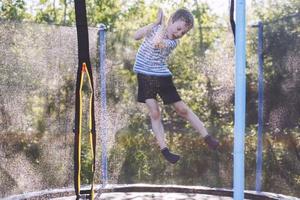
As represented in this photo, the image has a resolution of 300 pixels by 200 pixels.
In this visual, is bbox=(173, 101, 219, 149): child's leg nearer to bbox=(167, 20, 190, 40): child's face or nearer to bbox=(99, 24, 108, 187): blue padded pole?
bbox=(167, 20, 190, 40): child's face

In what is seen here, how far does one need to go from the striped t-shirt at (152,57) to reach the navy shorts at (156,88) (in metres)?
0.03

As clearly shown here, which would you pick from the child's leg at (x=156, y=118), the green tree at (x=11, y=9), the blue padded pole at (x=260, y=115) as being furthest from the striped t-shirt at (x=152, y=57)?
the green tree at (x=11, y=9)

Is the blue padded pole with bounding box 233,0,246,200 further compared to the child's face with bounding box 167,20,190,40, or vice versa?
the child's face with bounding box 167,20,190,40

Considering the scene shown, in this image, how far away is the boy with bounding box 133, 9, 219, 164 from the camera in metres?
3.03

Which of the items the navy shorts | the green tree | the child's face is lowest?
the navy shorts

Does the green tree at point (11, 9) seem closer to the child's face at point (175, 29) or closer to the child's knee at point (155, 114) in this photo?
the child's knee at point (155, 114)

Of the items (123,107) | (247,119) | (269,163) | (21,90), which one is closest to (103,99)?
(123,107)

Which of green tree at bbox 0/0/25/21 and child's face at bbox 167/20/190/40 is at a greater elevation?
green tree at bbox 0/0/25/21

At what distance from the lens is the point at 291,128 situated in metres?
4.03

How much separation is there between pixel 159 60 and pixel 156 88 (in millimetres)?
179

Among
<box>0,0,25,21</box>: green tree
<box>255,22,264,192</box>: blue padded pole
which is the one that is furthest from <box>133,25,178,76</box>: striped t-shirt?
A: <box>0,0,25,21</box>: green tree

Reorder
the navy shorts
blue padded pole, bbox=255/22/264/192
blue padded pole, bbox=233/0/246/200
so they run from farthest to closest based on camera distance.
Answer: blue padded pole, bbox=255/22/264/192 → the navy shorts → blue padded pole, bbox=233/0/246/200

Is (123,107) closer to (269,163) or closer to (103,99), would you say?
(103,99)

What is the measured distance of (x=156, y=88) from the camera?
320cm
